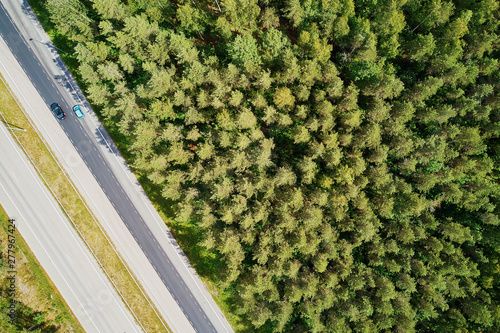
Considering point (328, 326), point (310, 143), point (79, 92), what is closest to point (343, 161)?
point (310, 143)

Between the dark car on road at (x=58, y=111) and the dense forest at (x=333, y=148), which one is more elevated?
the dark car on road at (x=58, y=111)

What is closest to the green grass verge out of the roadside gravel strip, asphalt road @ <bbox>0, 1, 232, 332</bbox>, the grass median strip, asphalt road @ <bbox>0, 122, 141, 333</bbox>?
asphalt road @ <bbox>0, 122, 141, 333</bbox>

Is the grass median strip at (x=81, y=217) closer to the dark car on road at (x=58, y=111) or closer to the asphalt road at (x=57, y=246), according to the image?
the asphalt road at (x=57, y=246)

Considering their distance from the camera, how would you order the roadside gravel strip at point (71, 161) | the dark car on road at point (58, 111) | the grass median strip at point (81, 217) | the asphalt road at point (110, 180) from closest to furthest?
the grass median strip at point (81, 217) < the asphalt road at point (110, 180) < the roadside gravel strip at point (71, 161) < the dark car on road at point (58, 111)

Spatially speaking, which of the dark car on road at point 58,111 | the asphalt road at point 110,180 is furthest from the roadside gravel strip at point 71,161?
the dark car on road at point 58,111

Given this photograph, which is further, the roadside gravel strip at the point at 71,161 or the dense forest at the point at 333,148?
the roadside gravel strip at the point at 71,161

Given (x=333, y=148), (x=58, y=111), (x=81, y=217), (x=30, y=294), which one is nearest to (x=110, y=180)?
(x=81, y=217)

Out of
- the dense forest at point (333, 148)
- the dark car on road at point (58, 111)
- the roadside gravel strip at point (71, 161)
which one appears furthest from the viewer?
the dark car on road at point (58, 111)
